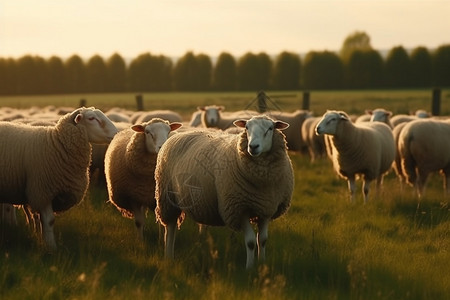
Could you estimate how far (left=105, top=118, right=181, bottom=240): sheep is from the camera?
759 cm

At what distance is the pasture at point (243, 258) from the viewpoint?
5.22 meters

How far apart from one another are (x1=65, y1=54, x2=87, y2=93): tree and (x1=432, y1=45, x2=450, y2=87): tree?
3686 centimetres

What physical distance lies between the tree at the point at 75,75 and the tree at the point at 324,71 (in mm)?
25070

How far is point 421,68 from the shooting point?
59656 millimetres

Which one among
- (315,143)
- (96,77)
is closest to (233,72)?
(96,77)

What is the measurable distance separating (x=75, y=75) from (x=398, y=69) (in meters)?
34.6

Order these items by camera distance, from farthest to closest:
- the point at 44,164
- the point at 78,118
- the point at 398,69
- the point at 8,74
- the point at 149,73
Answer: the point at 8,74 → the point at 149,73 → the point at 398,69 → the point at 78,118 → the point at 44,164

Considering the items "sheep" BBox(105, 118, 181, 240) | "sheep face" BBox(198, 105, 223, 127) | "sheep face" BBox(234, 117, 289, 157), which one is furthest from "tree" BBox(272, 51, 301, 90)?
"sheep face" BBox(234, 117, 289, 157)

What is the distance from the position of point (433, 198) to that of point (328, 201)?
1602mm

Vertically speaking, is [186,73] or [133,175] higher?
[133,175]

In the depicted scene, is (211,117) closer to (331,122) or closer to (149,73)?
(331,122)

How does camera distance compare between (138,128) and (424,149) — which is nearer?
(138,128)

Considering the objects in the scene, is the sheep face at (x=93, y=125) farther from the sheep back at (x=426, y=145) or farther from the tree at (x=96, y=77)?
the tree at (x=96, y=77)

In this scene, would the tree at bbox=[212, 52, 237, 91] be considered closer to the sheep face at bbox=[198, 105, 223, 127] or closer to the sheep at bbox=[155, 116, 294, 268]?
the sheep face at bbox=[198, 105, 223, 127]
